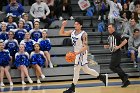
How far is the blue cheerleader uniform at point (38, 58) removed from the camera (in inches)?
512

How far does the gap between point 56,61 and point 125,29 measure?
3451mm

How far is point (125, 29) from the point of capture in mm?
15312

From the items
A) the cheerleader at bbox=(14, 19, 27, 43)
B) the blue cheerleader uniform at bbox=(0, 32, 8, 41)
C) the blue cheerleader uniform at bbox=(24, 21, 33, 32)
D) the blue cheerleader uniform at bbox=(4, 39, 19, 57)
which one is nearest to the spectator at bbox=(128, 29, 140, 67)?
the blue cheerleader uniform at bbox=(24, 21, 33, 32)

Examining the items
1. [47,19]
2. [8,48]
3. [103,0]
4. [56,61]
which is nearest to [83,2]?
[103,0]

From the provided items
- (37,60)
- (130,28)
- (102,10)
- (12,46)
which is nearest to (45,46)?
(37,60)

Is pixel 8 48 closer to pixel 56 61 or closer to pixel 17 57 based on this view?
pixel 17 57

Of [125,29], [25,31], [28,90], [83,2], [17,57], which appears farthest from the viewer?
[83,2]

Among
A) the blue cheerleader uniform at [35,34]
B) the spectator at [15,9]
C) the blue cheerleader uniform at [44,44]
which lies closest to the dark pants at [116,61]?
the blue cheerleader uniform at [44,44]

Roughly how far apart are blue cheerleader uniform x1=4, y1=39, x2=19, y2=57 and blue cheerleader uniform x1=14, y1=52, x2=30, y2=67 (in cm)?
36

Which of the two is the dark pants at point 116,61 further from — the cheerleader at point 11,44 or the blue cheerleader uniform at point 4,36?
the blue cheerleader uniform at point 4,36

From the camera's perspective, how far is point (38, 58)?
512 inches

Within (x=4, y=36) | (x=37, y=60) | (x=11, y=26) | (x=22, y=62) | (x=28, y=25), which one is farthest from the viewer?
(x=28, y=25)

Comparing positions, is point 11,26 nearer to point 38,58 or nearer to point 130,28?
point 38,58

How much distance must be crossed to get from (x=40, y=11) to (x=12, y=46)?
2.80 meters
